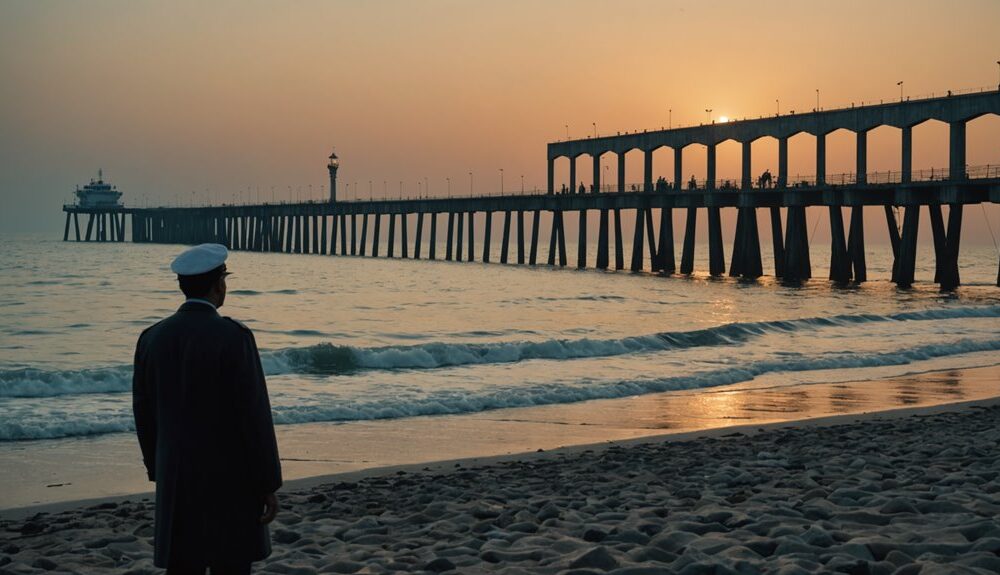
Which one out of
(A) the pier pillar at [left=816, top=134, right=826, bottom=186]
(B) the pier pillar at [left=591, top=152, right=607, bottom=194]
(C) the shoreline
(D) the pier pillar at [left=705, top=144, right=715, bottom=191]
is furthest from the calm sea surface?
(B) the pier pillar at [left=591, top=152, right=607, bottom=194]

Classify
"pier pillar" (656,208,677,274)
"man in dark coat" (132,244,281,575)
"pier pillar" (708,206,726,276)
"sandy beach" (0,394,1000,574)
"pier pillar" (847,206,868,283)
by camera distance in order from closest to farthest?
"man in dark coat" (132,244,281,575), "sandy beach" (0,394,1000,574), "pier pillar" (847,206,868,283), "pier pillar" (708,206,726,276), "pier pillar" (656,208,677,274)

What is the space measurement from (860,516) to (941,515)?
0.47 meters

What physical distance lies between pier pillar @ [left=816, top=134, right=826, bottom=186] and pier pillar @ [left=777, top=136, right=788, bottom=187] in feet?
6.43

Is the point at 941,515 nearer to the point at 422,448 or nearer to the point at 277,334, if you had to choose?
the point at 422,448

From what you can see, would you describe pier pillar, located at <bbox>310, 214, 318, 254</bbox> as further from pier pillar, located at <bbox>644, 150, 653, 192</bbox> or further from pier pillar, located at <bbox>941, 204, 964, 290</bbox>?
pier pillar, located at <bbox>941, 204, 964, 290</bbox>

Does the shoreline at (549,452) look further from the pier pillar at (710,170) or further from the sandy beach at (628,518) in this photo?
the pier pillar at (710,170)

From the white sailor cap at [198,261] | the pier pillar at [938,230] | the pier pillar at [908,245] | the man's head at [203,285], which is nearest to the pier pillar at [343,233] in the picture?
the pier pillar at [908,245]

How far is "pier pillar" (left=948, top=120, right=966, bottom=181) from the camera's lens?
50656 mm

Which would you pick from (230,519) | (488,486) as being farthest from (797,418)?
(230,519)

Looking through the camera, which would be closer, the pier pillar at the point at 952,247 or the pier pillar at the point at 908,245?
the pier pillar at the point at 952,247

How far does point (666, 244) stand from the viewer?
70.5 metres

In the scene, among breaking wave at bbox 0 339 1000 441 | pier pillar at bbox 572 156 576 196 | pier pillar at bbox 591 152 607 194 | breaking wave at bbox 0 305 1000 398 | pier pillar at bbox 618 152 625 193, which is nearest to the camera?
breaking wave at bbox 0 339 1000 441

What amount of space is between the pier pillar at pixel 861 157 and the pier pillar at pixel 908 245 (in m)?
3.50

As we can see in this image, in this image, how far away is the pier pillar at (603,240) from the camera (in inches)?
2970
